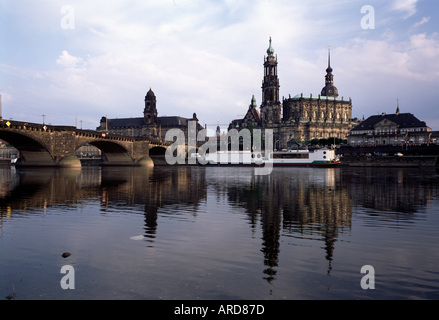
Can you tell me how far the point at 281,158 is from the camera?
116 meters

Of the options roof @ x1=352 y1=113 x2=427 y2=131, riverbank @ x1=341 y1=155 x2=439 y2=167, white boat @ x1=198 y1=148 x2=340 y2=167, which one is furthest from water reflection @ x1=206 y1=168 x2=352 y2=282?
roof @ x1=352 y1=113 x2=427 y2=131

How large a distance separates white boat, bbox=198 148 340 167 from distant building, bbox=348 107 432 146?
142 ft

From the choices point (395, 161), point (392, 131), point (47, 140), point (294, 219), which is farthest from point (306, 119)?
point (294, 219)

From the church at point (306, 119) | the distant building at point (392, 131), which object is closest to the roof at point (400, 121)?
the distant building at point (392, 131)

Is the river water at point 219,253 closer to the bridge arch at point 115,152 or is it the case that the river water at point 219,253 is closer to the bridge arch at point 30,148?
the bridge arch at point 30,148

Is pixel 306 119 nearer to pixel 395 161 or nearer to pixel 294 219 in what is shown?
pixel 395 161

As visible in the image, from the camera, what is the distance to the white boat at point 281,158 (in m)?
107

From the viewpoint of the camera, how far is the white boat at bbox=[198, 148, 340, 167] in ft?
351

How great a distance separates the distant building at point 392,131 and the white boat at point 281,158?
1698 inches

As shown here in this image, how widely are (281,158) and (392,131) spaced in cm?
6063
